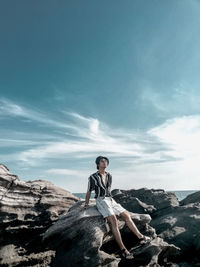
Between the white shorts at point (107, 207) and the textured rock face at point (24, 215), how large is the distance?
12.2 ft

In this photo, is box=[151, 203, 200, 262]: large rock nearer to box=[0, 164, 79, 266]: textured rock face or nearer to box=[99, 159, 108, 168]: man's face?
box=[0, 164, 79, 266]: textured rock face

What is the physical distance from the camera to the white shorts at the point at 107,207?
10.2 m

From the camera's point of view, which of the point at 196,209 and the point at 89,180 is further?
the point at 196,209

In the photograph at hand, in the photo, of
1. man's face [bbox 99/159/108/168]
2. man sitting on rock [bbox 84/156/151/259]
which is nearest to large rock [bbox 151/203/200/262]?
man sitting on rock [bbox 84/156/151/259]

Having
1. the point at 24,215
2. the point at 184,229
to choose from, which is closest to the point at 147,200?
the point at 184,229

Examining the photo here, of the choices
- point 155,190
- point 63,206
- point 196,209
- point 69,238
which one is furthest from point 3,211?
point 155,190

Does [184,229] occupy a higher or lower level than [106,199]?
lower

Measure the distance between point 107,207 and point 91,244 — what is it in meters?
1.71

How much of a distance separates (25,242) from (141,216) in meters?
6.84

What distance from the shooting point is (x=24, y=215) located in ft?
45.6

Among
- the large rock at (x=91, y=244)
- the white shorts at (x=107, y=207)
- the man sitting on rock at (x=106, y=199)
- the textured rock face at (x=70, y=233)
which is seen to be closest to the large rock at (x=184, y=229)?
the textured rock face at (x=70, y=233)

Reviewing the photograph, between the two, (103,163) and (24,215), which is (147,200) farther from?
(103,163)

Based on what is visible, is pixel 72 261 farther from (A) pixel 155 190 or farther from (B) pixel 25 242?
(A) pixel 155 190

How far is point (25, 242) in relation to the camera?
12.9 meters
